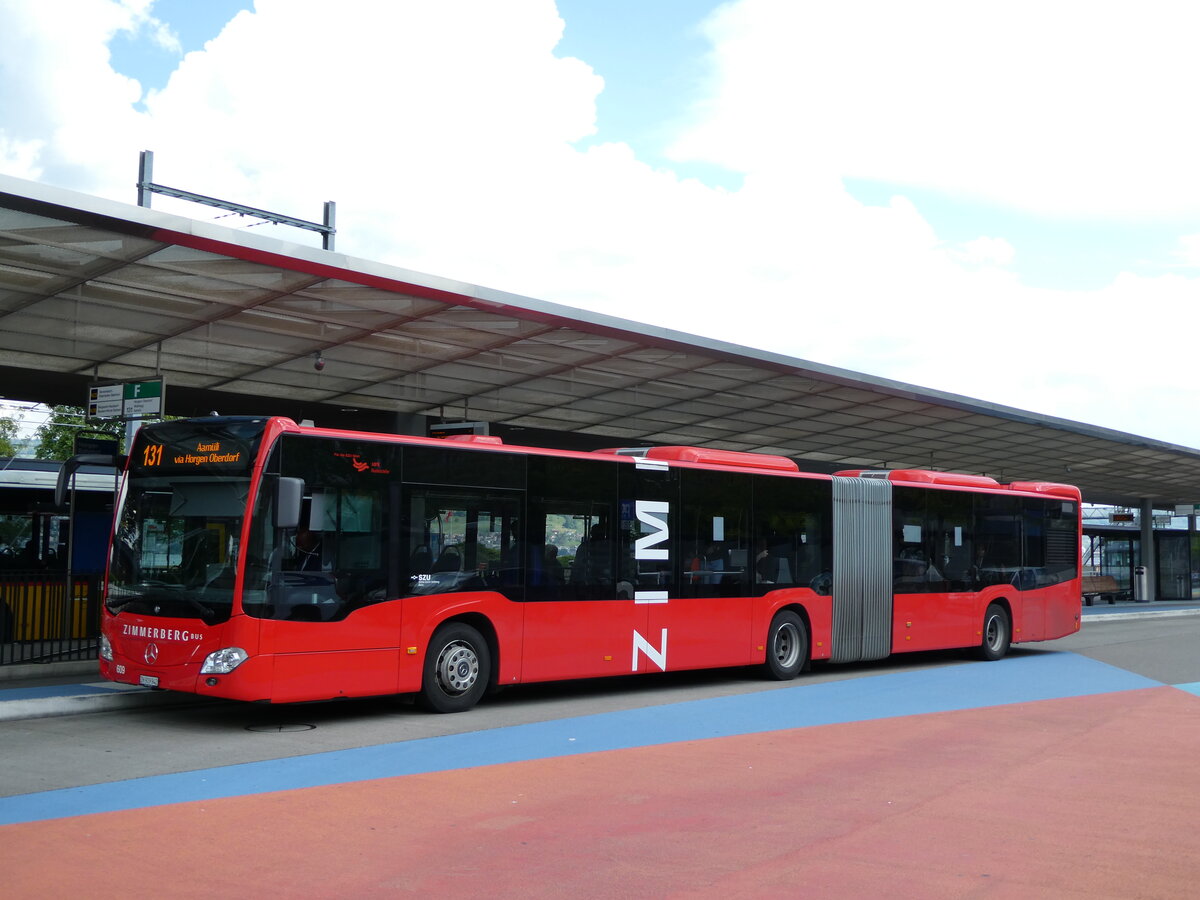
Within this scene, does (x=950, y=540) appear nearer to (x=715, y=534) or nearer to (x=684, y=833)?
(x=715, y=534)

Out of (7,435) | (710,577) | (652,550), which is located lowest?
(710,577)

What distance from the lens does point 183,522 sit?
11125mm

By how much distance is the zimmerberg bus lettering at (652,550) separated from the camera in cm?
1420

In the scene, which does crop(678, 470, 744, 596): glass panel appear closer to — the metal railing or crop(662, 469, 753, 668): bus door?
crop(662, 469, 753, 668): bus door

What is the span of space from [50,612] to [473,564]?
728 centimetres

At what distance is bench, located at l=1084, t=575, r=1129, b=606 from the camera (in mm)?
44062

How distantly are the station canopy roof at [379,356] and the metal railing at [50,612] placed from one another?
3408mm

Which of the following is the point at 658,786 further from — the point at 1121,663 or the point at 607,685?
the point at 1121,663

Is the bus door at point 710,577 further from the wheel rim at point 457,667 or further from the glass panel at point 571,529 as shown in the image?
the wheel rim at point 457,667

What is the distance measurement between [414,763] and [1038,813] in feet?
15.3

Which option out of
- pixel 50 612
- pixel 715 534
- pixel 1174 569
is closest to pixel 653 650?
pixel 715 534

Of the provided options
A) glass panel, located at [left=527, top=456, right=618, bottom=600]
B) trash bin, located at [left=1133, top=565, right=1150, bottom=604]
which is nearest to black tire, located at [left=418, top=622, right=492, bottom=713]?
glass panel, located at [left=527, top=456, right=618, bottom=600]

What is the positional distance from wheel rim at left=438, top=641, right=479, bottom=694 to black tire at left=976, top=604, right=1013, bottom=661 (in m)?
10.6

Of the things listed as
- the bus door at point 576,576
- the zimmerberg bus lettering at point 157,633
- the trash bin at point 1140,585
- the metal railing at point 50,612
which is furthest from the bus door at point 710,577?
the trash bin at point 1140,585
